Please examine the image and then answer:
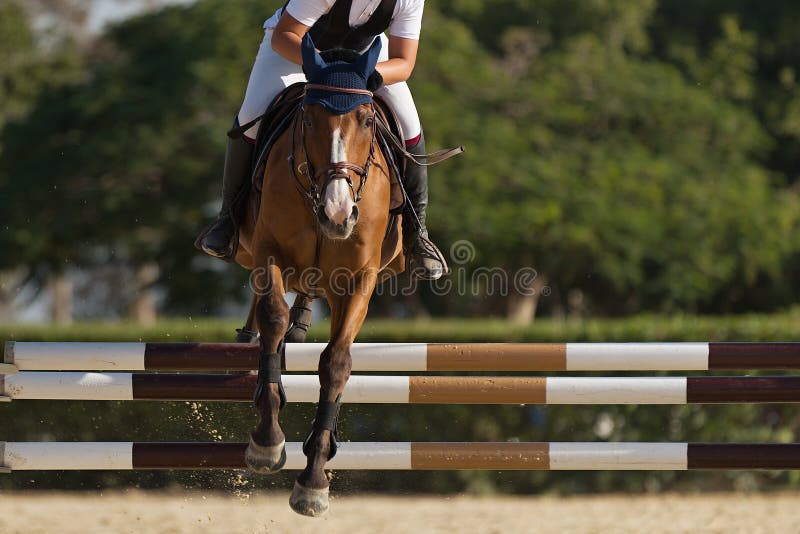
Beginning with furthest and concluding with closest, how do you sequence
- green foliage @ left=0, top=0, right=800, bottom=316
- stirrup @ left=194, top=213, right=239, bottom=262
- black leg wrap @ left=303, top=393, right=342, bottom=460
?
green foliage @ left=0, top=0, right=800, bottom=316
stirrup @ left=194, top=213, right=239, bottom=262
black leg wrap @ left=303, top=393, right=342, bottom=460

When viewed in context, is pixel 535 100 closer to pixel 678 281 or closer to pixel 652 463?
pixel 678 281

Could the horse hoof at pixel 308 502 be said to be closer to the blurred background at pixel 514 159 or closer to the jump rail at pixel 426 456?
the jump rail at pixel 426 456

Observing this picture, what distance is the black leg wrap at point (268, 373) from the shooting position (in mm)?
4789

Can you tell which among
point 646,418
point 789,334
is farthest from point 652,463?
point 789,334

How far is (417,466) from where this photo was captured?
5281 mm

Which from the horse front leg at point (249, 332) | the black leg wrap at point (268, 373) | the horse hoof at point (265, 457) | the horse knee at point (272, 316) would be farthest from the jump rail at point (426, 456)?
the horse front leg at point (249, 332)

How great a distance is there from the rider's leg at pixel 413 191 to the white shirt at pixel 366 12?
213mm

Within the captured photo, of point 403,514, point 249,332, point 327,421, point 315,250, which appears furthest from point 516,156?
point 327,421

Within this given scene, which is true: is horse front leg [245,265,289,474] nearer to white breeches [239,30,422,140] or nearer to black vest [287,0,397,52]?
white breeches [239,30,422,140]

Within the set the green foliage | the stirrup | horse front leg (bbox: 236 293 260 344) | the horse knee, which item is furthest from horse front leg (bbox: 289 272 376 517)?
the green foliage

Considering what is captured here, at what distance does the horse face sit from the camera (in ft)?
14.3

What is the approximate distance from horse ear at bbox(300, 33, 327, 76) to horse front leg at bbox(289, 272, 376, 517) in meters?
0.94

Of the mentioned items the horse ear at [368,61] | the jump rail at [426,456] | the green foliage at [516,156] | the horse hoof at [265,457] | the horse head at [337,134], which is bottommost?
the green foliage at [516,156]

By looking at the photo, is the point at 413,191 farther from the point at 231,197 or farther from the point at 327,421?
the point at 327,421
